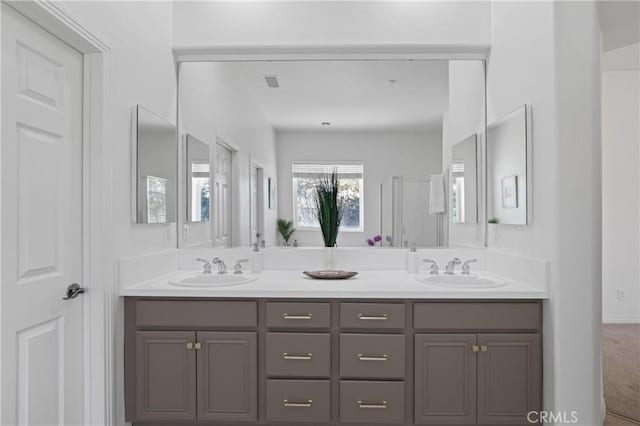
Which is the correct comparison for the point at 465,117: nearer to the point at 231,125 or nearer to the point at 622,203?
the point at 231,125

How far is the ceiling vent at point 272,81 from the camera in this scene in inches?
114

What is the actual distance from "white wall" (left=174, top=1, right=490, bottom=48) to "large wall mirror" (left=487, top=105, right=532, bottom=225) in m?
0.65

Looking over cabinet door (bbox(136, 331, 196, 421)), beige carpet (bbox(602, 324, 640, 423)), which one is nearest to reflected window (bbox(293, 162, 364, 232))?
cabinet door (bbox(136, 331, 196, 421))

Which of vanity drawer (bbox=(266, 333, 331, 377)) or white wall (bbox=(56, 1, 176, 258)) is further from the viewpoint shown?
vanity drawer (bbox=(266, 333, 331, 377))

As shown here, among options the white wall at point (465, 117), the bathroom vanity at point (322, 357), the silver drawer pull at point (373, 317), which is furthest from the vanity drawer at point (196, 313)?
the white wall at point (465, 117)

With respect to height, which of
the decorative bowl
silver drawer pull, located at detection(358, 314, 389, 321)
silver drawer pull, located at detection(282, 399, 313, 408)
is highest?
the decorative bowl

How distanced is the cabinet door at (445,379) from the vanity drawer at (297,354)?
48 cm

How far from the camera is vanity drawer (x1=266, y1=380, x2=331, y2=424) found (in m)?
2.20

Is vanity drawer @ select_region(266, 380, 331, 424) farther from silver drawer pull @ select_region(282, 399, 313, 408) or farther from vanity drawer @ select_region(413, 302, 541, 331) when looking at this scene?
vanity drawer @ select_region(413, 302, 541, 331)

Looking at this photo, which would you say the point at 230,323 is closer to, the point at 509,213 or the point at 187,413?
the point at 187,413

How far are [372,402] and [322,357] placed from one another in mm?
339

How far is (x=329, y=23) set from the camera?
9.18ft

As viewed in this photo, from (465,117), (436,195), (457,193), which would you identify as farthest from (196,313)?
(465,117)

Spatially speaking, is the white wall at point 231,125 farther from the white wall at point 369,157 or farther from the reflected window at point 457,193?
the reflected window at point 457,193
